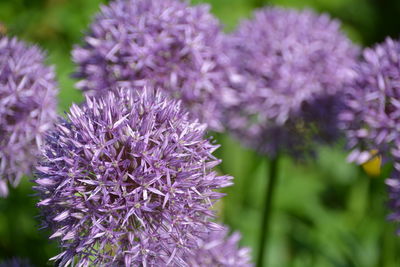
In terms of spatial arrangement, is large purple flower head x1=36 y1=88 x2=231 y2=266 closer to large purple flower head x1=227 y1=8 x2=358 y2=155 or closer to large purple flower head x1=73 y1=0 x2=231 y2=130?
large purple flower head x1=73 y1=0 x2=231 y2=130

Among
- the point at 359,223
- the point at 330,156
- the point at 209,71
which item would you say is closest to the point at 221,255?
the point at 209,71

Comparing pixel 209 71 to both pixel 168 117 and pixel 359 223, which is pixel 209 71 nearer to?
pixel 168 117

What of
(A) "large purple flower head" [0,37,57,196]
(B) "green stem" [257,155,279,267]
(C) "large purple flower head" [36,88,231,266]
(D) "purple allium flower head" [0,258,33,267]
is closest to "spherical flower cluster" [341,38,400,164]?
(B) "green stem" [257,155,279,267]

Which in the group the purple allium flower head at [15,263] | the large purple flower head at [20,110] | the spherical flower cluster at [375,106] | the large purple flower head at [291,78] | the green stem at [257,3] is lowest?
the purple allium flower head at [15,263]

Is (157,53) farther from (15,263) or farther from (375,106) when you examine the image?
(15,263)

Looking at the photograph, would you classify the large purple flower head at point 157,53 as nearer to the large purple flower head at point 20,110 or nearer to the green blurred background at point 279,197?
the large purple flower head at point 20,110

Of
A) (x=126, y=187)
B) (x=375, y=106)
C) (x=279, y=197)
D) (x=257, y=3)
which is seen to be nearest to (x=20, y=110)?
(x=126, y=187)

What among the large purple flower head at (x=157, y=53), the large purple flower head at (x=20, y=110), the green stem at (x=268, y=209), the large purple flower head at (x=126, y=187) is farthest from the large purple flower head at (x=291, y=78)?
the large purple flower head at (x=126, y=187)
